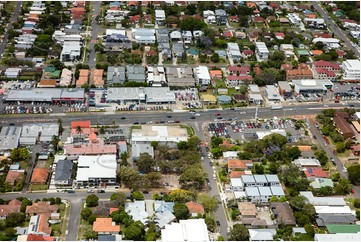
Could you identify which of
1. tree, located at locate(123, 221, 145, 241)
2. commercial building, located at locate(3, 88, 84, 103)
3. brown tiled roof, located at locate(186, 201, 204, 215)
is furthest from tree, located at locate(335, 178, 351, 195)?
commercial building, located at locate(3, 88, 84, 103)

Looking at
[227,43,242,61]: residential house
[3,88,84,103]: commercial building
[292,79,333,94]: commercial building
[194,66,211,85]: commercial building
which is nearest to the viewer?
[3,88,84,103]: commercial building

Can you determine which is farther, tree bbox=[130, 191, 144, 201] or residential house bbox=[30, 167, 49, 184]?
residential house bbox=[30, 167, 49, 184]

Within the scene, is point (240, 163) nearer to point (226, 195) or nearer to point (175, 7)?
point (226, 195)

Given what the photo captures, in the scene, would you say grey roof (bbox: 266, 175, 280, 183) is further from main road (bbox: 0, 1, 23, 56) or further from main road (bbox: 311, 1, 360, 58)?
main road (bbox: 0, 1, 23, 56)

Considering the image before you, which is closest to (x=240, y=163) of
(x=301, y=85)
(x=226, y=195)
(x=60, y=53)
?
(x=226, y=195)

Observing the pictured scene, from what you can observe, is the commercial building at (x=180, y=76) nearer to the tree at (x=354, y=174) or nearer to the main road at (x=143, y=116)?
the main road at (x=143, y=116)

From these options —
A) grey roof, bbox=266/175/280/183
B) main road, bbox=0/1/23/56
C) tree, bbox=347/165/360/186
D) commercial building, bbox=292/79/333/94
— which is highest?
grey roof, bbox=266/175/280/183

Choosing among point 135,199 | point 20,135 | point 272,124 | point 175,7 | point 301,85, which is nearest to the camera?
point 135,199
